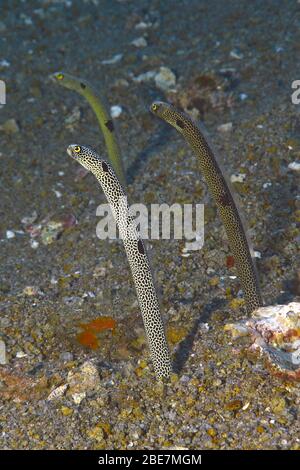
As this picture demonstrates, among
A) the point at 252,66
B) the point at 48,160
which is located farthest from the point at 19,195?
the point at 252,66

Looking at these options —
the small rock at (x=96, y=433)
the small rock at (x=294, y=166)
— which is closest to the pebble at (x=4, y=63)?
the small rock at (x=294, y=166)

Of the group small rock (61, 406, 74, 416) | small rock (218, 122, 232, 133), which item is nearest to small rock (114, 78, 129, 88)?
small rock (218, 122, 232, 133)

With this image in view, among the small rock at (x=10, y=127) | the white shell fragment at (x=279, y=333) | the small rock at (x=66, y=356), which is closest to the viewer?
the white shell fragment at (x=279, y=333)

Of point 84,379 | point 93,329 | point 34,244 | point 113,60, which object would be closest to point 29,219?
point 34,244

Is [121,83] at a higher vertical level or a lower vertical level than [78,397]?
higher

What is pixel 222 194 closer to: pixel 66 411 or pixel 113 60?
pixel 66 411
